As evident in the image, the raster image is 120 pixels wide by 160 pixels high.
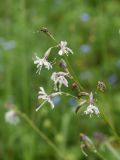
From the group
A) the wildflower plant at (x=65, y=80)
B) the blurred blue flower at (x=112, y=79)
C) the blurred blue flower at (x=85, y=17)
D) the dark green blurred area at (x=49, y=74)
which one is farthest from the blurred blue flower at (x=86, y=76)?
the wildflower plant at (x=65, y=80)

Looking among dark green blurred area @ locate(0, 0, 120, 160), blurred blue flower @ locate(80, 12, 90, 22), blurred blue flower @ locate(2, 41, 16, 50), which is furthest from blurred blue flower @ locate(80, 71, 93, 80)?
blurred blue flower @ locate(80, 12, 90, 22)

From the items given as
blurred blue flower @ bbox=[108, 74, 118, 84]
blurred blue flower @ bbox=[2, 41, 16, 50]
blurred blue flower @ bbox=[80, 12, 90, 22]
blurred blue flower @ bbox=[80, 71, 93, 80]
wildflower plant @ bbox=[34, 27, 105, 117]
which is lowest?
wildflower plant @ bbox=[34, 27, 105, 117]

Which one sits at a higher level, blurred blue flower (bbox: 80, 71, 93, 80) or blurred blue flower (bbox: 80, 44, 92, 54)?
blurred blue flower (bbox: 80, 44, 92, 54)

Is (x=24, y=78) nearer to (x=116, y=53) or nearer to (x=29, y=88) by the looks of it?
(x=29, y=88)

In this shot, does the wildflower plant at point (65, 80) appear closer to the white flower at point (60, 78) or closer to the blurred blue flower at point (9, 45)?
the white flower at point (60, 78)

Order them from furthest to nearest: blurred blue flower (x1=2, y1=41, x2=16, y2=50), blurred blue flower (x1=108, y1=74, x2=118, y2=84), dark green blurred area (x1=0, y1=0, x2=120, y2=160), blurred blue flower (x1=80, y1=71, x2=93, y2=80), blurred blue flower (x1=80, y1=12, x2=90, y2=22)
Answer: blurred blue flower (x1=80, y1=12, x2=90, y2=22) < blurred blue flower (x1=2, y1=41, x2=16, y2=50) < blurred blue flower (x1=80, y1=71, x2=93, y2=80) < blurred blue flower (x1=108, y1=74, x2=118, y2=84) < dark green blurred area (x1=0, y1=0, x2=120, y2=160)

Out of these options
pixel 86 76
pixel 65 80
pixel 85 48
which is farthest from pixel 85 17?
pixel 65 80

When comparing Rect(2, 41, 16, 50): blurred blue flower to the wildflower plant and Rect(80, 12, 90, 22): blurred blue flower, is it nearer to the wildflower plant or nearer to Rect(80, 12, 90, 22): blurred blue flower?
Rect(80, 12, 90, 22): blurred blue flower

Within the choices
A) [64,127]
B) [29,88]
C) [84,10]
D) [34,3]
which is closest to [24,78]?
[29,88]
